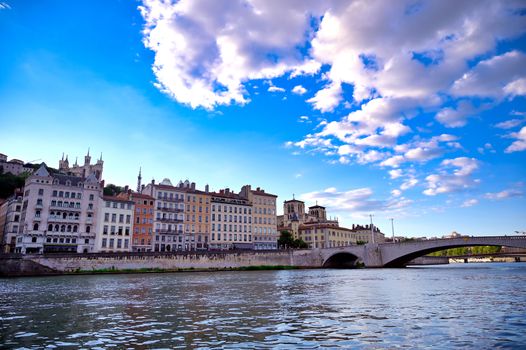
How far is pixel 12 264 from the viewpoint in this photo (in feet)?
178

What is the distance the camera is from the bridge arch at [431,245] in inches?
2367

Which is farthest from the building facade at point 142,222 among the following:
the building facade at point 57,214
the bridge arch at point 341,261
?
the bridge arch at point 341,261

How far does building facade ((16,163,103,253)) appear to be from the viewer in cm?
6975

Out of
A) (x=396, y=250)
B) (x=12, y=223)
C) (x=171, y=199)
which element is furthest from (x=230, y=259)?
(x=12, y=223)

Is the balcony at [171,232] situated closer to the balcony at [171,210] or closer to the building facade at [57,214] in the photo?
the balcony at [171,210]

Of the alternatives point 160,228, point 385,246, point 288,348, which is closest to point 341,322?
point 288,348

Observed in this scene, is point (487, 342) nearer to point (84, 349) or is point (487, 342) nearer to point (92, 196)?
point (84, 349)

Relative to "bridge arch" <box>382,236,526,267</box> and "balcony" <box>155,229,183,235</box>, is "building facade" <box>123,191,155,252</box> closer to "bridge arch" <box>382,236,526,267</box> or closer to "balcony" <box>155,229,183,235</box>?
"balcony" <box>155,229,183,235</box>

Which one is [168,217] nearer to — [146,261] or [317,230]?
[146,261]

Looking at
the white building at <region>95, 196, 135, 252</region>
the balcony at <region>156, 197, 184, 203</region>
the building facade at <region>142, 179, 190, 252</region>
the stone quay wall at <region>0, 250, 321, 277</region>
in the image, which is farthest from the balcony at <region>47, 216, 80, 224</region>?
the balcony at <region>156, 197, 184, 203</region>

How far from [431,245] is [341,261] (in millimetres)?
33571

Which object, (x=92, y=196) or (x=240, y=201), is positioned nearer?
(x=92, y=196)

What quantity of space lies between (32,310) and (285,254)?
7664 cm

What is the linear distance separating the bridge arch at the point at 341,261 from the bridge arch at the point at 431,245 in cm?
1295
